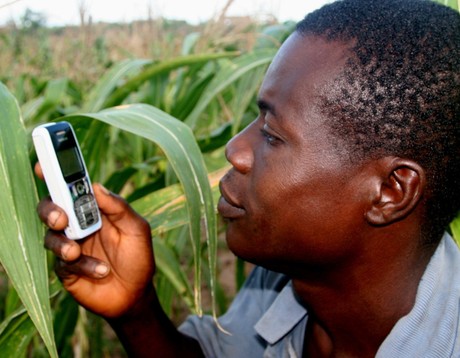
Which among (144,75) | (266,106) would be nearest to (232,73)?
(144,75)

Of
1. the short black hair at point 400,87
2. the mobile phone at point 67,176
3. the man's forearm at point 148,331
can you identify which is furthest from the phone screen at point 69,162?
the short black hair at point 400,87

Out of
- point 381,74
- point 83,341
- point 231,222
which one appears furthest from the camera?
point 83,341

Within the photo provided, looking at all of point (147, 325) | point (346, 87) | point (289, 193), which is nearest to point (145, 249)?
point (147, 325)

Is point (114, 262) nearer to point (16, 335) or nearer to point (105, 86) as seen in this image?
point (16, 335)

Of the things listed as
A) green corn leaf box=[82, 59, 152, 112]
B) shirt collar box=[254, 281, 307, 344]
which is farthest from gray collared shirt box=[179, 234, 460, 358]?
green corn leaf box=[82, 59, 152, 112]

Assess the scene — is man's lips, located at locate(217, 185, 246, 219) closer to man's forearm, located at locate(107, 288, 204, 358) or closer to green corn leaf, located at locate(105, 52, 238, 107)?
man's forearm, located at locate(107, 288, 204, 358)

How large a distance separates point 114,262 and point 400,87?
0.47 meters

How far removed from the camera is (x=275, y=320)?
3.15 ft

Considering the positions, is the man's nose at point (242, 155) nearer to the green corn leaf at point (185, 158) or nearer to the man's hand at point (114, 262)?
the green corn leaf at point (185, 158)

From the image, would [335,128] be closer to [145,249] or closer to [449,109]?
[449,109]

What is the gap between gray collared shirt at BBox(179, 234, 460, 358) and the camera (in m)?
0.76

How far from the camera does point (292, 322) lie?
0.95 m

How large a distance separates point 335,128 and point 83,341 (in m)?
1.03

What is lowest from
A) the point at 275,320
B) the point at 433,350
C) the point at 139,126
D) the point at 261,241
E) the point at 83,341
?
the point at 83,341
